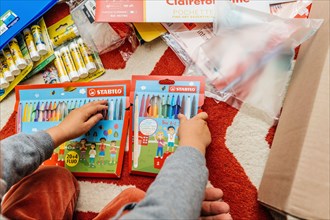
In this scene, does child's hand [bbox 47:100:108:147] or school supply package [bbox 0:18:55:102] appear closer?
child's hand [bbox 47:100:108:147]

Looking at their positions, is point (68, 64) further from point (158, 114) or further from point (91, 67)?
point (158, 114)

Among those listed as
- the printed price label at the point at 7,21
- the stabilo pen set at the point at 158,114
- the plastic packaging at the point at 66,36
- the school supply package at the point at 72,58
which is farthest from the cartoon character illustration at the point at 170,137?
the printed price label at the point at 7,21

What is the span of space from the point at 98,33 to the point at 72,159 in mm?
284

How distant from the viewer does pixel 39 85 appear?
0.87 m

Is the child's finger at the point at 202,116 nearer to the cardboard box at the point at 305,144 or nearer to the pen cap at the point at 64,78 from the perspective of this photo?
the cardboard box at the point at 305,144

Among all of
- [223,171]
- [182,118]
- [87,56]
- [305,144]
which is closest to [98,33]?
[87,56]

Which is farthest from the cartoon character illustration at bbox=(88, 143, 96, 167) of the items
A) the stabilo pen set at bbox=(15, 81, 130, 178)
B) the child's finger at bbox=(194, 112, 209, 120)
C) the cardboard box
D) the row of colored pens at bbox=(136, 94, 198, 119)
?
the cardboard box

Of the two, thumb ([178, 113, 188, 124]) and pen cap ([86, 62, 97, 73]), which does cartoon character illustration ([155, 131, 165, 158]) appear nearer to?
thumb ([178, 113, 188, 124])

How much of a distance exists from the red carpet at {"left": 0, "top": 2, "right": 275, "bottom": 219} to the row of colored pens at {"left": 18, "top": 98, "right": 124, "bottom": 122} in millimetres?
96

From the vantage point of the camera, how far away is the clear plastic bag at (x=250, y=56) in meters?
0.74

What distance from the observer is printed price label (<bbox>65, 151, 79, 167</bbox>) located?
2.69 feet

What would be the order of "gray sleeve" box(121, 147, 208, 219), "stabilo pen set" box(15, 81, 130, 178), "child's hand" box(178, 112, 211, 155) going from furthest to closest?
1. "stabilo pen set" box(15, 81, 130, 178)
2. "child's hand" box(178, 112, 211, 155)
3. "gray sleeve" box(121, 147, 208, 219)

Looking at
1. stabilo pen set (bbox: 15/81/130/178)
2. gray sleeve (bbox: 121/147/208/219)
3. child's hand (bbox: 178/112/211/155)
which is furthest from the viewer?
stabilo pen set (bbox: 15/81/130/178)

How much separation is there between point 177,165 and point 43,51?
0.45 metres
